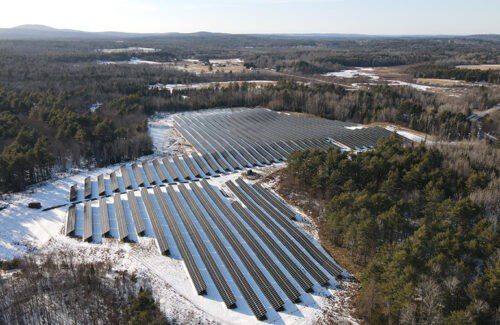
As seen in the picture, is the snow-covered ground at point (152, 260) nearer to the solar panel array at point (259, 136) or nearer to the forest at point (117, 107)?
the forest at point (117, 107)

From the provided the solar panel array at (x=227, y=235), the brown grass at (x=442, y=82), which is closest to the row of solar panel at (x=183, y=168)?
the solar panel array at (x=227, y=235)

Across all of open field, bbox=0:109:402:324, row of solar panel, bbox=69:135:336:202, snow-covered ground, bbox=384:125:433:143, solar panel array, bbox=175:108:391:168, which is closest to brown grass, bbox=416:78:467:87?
snow-covered ground, bbox=384:125:433:143

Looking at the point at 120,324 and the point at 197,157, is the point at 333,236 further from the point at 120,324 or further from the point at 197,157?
the point at 197,157

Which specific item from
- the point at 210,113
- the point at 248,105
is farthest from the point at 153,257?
the point at 248,105

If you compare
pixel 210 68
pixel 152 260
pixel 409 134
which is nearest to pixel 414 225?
pixel 152 260

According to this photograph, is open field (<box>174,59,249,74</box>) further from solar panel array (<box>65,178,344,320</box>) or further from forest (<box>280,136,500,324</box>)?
forest (<box>280,136,500,324</box>)

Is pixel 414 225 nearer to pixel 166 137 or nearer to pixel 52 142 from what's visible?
pixel 166 137
